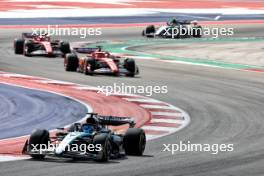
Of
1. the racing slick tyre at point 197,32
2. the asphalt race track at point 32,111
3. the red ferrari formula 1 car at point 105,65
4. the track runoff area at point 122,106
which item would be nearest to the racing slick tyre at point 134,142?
the track runoff area at point 122,106

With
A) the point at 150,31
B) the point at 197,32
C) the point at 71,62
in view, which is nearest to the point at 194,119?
the point at 71,62

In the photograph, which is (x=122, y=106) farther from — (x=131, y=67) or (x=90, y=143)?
(x=90, y=143)

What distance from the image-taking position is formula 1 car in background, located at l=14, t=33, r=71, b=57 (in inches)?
1517

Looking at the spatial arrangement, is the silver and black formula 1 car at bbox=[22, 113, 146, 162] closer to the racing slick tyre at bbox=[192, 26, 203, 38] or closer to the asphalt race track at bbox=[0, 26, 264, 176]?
the asphalt race track at bbox=[0, 26, 264, 176]

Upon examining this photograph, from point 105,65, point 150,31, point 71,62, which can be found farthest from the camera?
point 150,31

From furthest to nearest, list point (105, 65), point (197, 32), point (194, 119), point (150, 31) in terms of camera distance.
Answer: point (197, 32) < point (150, 31) < point (105, 65) < point (194, 119)

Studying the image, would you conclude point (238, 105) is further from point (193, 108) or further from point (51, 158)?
point (51, 158)

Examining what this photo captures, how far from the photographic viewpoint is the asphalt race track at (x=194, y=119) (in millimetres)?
15734

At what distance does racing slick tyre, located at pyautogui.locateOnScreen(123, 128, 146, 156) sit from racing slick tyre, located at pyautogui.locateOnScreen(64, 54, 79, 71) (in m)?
16.2

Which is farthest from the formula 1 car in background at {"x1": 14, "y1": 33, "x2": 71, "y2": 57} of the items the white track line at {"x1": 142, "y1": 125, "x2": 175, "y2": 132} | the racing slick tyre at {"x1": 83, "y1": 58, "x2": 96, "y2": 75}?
the white track line at {"x1": 142, "y1": 125, "x2": 175, "y2": 132}

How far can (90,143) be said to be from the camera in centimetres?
1681

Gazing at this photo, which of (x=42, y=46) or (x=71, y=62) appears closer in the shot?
(x=71, y=62)

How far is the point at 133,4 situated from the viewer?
75250 mm

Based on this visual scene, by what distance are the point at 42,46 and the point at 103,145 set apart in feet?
76.0
